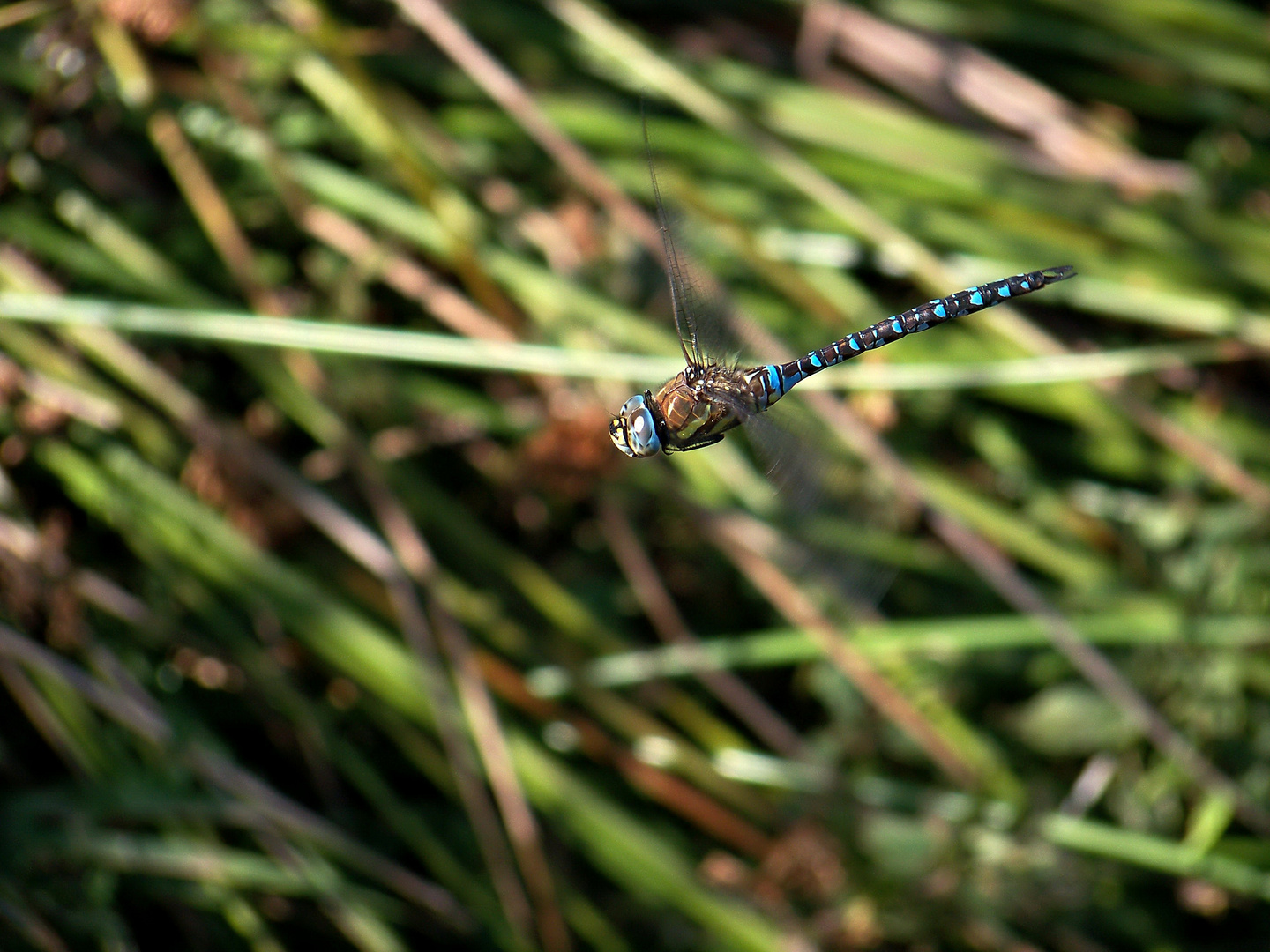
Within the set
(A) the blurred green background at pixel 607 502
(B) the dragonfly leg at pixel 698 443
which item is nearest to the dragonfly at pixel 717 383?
(B) the dragonfly leg at pixel 698 443

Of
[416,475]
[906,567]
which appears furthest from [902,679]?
[416,475]

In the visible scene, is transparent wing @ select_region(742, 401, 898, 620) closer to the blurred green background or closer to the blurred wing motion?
the blurred green background

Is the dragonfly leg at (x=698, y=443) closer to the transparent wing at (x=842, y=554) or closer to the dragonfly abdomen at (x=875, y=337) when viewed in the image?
the dragonfly abdomen at (x=875, y=337)

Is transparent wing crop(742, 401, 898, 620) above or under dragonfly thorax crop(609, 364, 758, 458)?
under

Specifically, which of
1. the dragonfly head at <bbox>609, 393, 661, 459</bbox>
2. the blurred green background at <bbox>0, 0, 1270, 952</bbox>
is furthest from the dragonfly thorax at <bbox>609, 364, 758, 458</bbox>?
the blurred green background at <bbox>0, 0, 1270, 952</bbox>

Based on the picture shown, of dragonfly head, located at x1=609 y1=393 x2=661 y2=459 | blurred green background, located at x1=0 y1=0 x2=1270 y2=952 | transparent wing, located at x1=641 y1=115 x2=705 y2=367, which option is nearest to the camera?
transparent wing, located at x1=641 y1=115 x2=705 y2=367

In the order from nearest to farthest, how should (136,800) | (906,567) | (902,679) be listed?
(136,800)
(902,679)
(906,567)

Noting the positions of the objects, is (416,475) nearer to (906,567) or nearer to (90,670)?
(90,670)

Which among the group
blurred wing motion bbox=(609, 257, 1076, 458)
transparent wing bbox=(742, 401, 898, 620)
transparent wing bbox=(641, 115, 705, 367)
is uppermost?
transparent wing bbox=(641, 115, 705, 367)

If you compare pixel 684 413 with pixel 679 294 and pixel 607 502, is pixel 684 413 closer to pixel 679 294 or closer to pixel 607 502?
pixel 679 294
